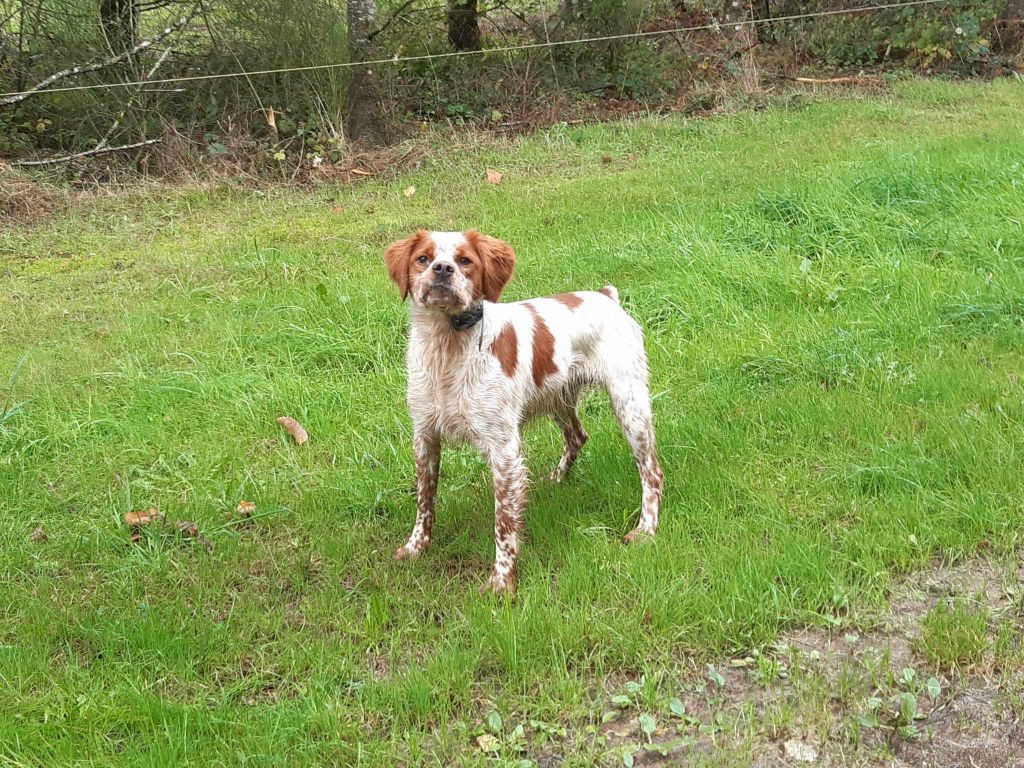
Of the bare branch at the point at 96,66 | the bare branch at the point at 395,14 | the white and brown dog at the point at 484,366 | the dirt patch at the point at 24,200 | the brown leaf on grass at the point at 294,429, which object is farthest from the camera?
the bare branch at the point at 395,14

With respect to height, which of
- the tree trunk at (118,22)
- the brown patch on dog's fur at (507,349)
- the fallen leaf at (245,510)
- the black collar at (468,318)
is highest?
the tree trunk at (118,22)

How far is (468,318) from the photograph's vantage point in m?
3.75

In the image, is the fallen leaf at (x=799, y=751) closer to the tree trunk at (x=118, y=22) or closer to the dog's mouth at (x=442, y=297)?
the dog's mouth at (x=442, y=297)

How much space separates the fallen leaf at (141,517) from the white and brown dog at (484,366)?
1.10 metres

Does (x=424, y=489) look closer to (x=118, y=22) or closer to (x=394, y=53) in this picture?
(x=118, y=22)

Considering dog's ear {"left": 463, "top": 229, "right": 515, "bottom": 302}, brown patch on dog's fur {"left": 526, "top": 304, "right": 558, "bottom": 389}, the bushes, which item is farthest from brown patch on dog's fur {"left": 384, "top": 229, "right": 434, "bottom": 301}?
the bushes

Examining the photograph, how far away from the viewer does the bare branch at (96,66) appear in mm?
9891

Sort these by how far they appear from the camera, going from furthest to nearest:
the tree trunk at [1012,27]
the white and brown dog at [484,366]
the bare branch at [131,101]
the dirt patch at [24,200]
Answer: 1. the tree trunk at [1012,27]
2. the bare branch at [131,101]
3. the dirt patch at [24,200]
4. the white and brown dog at [484,366]

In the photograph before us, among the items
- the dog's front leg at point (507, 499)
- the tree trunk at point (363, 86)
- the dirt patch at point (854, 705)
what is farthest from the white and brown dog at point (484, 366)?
the tree trunk at point (363, 86)

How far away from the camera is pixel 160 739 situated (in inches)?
113

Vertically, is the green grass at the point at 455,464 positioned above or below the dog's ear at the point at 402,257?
below

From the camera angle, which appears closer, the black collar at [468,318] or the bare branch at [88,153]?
the black collar at [468,318]

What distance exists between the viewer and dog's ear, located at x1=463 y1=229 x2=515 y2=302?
3.79 m

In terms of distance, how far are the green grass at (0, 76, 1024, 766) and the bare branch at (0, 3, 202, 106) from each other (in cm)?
221
